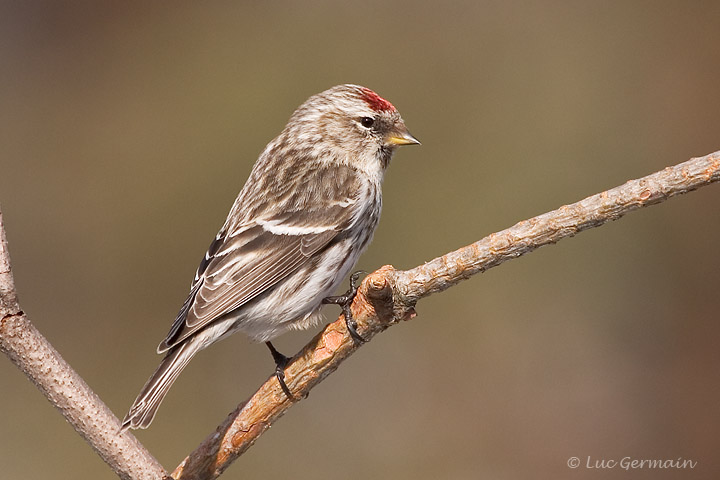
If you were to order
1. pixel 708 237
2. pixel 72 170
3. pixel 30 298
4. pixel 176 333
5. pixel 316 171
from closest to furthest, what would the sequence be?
pixel 176 333, pixel 316 171, pixel 708 237, pixel 30 298, pixel 72 170

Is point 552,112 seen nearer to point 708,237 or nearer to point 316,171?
point 708,237

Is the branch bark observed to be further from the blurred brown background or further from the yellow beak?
the blurred brown background

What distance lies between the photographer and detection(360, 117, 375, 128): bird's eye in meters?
4.09

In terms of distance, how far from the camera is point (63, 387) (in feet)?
7.87

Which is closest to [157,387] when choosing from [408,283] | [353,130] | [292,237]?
[292,237]

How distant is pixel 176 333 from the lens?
10.4 feet

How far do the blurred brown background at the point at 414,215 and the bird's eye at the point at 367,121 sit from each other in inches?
51.2

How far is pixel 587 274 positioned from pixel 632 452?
4.30 feet

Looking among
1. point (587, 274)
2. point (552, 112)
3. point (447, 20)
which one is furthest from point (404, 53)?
point (587, 274)

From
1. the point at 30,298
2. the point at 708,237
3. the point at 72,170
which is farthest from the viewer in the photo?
the point at 72,170

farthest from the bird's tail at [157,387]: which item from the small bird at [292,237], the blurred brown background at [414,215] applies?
the blurred brown background at [414,215]

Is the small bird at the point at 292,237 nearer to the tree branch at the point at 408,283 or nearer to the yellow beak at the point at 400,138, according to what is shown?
the yellow beak at the point at 400,138

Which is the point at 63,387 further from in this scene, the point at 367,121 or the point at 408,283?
the point at 367,121

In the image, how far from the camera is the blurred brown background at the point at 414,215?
18.2 feet
